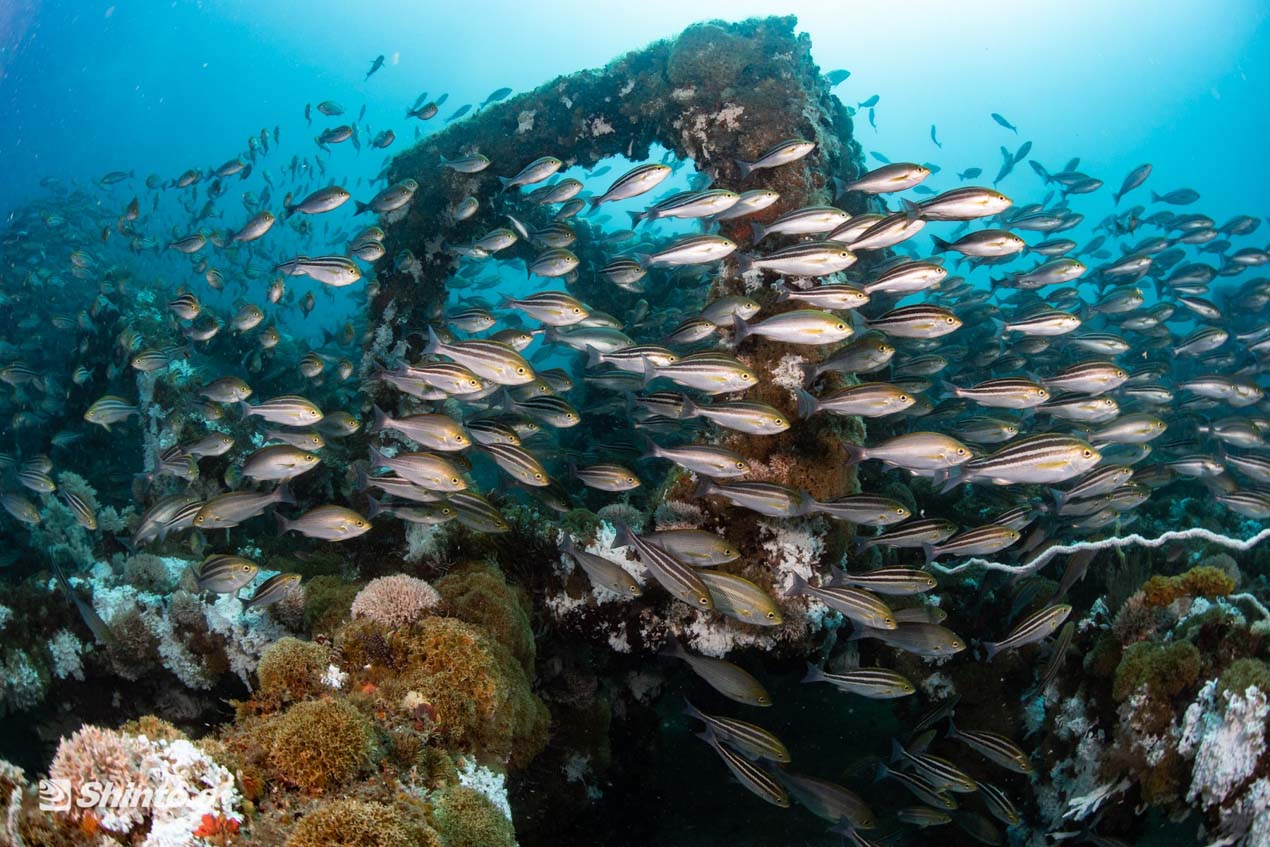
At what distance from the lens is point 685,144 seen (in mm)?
7824

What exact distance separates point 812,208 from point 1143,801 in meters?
4.91

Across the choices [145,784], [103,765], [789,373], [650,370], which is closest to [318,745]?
[145,784]

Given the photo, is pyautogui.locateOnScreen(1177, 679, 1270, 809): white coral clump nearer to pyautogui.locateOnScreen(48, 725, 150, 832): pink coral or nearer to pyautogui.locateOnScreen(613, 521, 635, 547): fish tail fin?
pyautogui.locateOnScreen(613, 521, 635, 547): fish tail fin

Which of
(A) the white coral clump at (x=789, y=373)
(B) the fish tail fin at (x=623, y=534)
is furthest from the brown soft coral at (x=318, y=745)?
(A) the white coral clump at (x=789, y=373)

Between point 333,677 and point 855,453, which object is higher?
point 855,453

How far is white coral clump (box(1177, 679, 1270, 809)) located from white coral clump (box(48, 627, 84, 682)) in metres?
8.33

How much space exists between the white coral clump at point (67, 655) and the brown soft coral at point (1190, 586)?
29.2 ft

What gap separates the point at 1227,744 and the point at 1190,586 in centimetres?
151

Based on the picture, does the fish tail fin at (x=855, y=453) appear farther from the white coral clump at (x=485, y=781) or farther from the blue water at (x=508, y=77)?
the blue water at (x=508, y=77)

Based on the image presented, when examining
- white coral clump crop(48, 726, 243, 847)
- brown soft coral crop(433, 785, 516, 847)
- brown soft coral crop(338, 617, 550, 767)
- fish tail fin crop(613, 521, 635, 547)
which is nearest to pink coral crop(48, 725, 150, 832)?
white coral clump crop(48, 726, 243, 847)

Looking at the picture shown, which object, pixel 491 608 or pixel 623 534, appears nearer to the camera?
pixel 491 608

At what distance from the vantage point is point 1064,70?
109m

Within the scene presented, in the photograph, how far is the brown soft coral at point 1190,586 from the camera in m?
4.44

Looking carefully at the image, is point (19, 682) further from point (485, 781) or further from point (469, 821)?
point (469, 821)
